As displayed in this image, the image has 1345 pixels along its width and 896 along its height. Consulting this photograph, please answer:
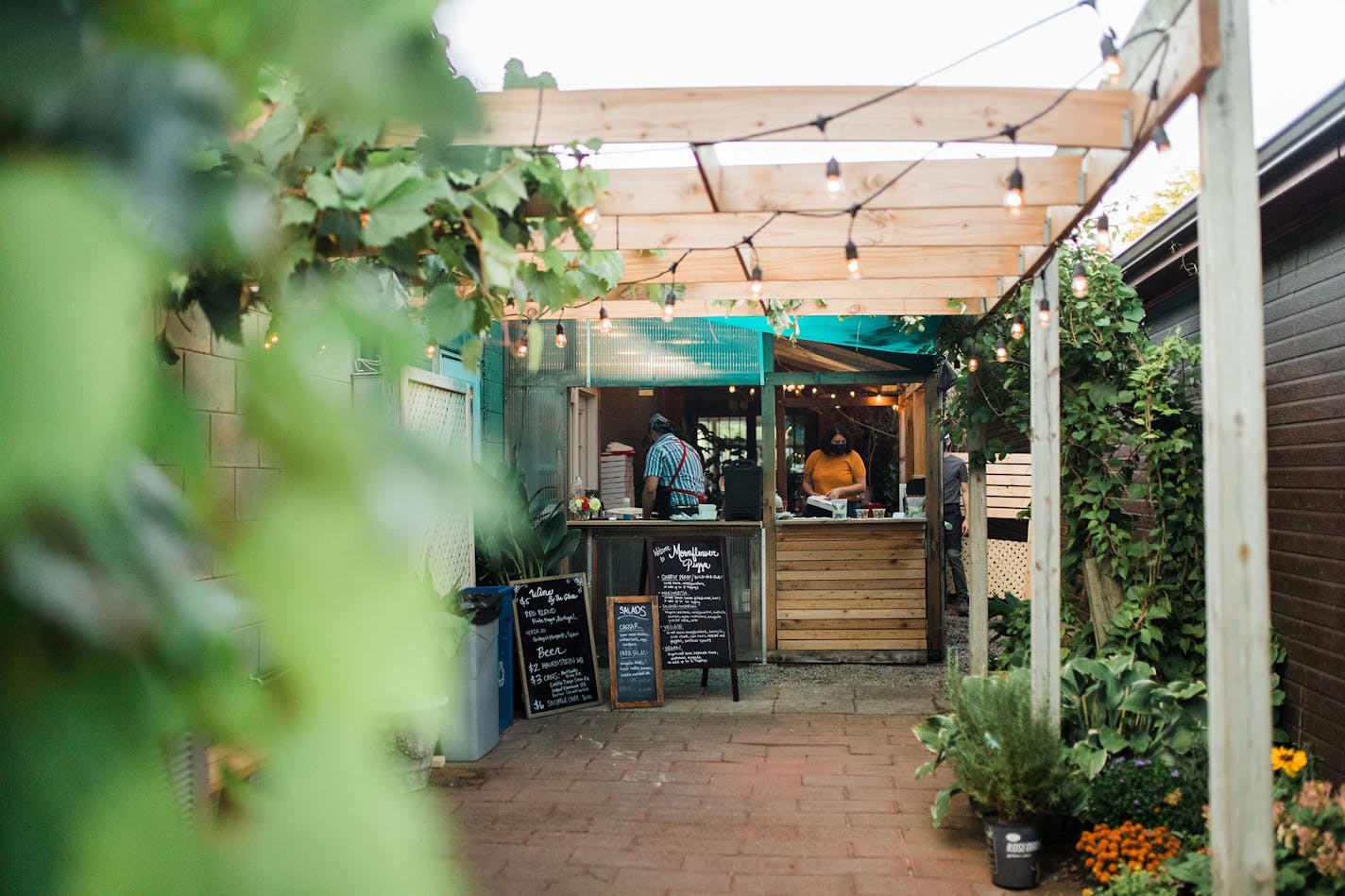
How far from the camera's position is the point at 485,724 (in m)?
5.27

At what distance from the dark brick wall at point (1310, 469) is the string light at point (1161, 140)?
157cm

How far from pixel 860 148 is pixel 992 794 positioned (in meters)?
2.45

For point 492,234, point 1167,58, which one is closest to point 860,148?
point 1167,58

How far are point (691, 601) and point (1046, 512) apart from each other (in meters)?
2.93

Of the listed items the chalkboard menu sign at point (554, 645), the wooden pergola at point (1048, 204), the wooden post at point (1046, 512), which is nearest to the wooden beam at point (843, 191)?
the wooden pergola at point (1048, 204)

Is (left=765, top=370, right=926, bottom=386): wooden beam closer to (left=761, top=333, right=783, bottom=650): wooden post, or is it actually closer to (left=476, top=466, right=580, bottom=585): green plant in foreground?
(left=761, top=333, right=783, bottom=650): wooden post

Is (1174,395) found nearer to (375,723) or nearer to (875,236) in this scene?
(875,236)

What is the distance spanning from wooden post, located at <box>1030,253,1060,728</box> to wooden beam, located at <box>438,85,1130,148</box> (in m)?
1.28

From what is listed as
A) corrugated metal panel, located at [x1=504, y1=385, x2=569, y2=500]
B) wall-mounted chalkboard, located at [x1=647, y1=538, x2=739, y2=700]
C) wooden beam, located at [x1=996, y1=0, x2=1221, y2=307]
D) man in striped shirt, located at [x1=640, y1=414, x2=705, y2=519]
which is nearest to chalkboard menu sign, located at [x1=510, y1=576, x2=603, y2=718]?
wall-mounted chalkboard, located at [x1=647, y1=538, x2=739, y2=700]

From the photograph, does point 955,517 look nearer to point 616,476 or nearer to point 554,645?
point 616,476

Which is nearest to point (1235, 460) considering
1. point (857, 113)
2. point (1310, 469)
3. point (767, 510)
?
point (857, 113)

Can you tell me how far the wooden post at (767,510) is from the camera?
7.29 metres

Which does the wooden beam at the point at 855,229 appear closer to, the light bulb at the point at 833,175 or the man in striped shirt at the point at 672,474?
the light bulb at the point at 833,175

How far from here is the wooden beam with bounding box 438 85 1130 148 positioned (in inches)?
109
